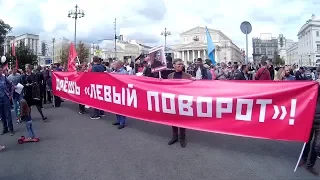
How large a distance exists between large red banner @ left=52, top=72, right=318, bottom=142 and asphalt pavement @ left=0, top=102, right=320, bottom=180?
585 millimetres

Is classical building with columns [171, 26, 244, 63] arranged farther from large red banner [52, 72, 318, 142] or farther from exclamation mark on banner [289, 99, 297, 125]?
exclamation mark on banner [289, 99, 297, 125]

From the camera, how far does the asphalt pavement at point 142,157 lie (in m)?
4.46

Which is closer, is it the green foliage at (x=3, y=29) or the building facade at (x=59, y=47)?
the green foliage at (x=3, y=29)

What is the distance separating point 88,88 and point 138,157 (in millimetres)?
3915

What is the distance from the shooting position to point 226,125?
5.09m

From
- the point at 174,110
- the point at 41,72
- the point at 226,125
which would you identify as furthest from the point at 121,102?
the point at 41,72

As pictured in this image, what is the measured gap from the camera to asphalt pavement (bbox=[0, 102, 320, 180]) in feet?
14.6

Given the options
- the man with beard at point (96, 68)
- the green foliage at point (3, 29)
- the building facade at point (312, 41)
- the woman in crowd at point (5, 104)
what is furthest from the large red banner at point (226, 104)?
the building facade at point (312, 41)

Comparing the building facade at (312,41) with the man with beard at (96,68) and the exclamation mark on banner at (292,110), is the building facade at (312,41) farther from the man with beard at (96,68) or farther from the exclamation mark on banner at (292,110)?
the exclamation mark on banner at (292,110)

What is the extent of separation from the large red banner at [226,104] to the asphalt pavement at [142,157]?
585 millimetres

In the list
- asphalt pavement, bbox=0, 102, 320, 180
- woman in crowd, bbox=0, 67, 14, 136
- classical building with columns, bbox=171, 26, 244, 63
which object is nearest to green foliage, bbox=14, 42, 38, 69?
woman in crowd, bbox=0, 67, 14, 136

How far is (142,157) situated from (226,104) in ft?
6.35

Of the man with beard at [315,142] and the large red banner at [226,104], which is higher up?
the large red banner at [226,104]

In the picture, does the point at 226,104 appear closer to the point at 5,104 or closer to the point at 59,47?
the point at 5,104
